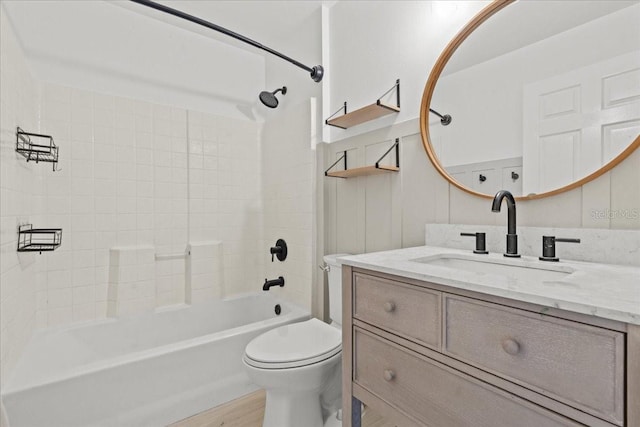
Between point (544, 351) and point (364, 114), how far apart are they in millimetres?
1407

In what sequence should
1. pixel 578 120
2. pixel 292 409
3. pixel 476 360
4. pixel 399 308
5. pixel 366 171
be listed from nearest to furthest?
pixel 476 360, pixel 399 308, pixel 578 120, pixel 292 409, pixel 366 171

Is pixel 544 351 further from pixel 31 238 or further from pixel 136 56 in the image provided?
pixel 136 56

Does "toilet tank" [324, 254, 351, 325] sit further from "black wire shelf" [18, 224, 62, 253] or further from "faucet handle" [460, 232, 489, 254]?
"black wire shelf" [18, 224, 62, 253]

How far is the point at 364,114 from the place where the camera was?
1.73 m

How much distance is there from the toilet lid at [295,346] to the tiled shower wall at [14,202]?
→ 3.29 ft

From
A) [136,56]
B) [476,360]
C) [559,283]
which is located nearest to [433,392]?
[476,360]

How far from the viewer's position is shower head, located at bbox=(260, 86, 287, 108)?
238 centimetres

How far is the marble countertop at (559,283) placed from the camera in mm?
552

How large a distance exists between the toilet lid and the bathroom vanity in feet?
0.91

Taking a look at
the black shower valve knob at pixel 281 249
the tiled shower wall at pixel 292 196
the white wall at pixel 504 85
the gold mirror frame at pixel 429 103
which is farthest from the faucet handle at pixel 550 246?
the black shower valve knob at pixel 281 249

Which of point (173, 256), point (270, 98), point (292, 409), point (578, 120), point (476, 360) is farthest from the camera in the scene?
point (270, 98)

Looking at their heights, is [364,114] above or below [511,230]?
above

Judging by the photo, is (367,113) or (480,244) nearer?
(480,244)

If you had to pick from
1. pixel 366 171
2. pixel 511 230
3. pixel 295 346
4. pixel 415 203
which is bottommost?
pixel 295 346
